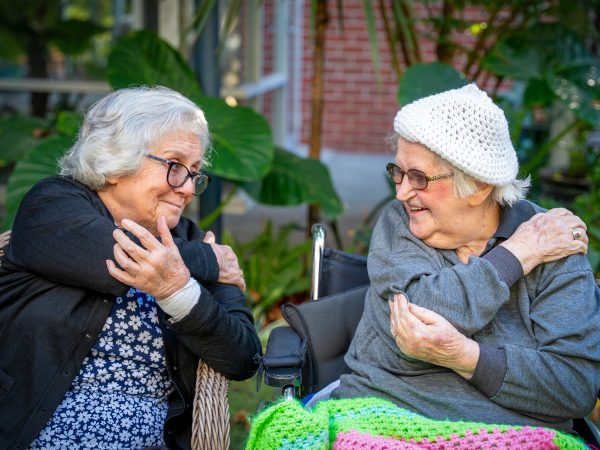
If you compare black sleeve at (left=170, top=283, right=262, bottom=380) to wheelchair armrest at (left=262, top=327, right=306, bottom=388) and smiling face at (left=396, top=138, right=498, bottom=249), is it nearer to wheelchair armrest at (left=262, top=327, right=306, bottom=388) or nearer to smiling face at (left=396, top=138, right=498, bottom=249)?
wheelchair armrest at (left=262, top=327, right=306, bottom=388)

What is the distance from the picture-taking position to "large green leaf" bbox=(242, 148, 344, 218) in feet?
13.5

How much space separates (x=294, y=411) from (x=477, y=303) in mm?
573

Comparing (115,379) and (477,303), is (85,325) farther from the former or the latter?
(477,303)

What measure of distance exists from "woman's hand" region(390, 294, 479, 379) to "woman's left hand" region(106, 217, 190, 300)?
2.00ft

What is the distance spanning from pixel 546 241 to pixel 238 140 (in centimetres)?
200

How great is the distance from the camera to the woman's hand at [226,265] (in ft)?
8.00

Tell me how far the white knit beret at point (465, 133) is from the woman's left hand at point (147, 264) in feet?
2.43

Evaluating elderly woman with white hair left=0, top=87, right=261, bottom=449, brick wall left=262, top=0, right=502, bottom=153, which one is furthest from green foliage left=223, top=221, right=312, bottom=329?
brick wall left=262, top=0, right=502, bottom=153

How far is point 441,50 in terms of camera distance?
17.2 ft

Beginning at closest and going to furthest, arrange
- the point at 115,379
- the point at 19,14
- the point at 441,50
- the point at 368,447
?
the point at 368,447 → the point at 115,379 → the point at 441,50 → the point at 19,14

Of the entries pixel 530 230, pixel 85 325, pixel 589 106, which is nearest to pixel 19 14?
pixel 589 106

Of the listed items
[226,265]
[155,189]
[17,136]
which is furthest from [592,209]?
[155,189]

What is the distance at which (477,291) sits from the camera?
215cm

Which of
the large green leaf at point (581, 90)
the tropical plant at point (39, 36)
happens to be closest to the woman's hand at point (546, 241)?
the large green leaf at point (581, 90)
